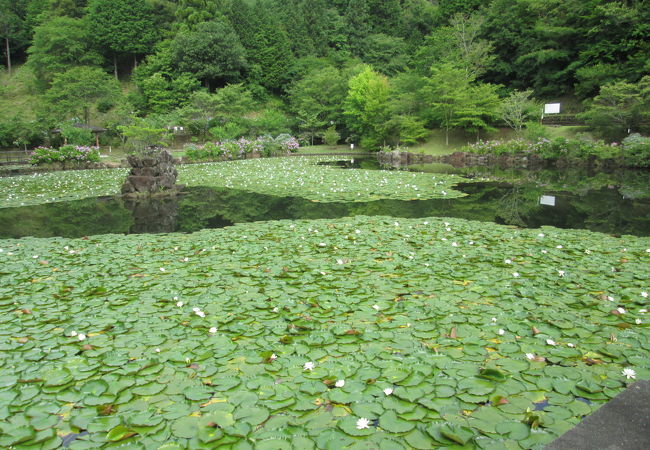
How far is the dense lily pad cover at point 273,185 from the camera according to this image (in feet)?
33.5

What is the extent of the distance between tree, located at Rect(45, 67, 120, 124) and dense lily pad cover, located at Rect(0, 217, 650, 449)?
3004cm

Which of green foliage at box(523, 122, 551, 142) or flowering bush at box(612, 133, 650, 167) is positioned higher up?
green foliage at box(523, 122, 551, 142)

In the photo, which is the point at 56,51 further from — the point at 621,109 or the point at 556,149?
the point at 621,109

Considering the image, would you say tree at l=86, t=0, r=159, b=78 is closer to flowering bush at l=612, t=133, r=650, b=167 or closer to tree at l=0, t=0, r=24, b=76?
tree at l=0, t=0, r=24, b=76

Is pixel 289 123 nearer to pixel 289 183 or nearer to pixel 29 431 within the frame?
pixel 289 183

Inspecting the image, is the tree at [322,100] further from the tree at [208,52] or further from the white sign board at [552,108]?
the white sign board at [552,108]

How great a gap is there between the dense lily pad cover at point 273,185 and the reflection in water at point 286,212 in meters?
0.73

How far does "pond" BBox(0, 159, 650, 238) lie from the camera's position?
23.3ft

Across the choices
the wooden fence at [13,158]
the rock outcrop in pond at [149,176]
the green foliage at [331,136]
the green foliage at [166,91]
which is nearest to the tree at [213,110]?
the green foliage at [166,91]

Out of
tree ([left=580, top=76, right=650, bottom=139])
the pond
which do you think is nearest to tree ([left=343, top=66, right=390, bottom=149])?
tree ([left=580, top=76, right=650, bottom=139])

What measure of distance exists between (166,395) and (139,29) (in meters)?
50.4

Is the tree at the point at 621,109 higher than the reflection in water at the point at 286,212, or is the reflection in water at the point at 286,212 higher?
the tree at the point at 621,109

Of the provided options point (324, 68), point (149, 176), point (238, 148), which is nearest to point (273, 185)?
point (149, 176)

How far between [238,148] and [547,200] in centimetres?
1892
